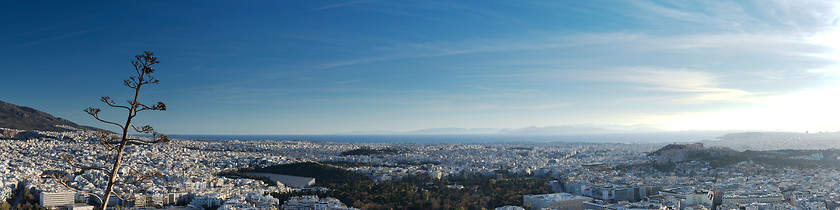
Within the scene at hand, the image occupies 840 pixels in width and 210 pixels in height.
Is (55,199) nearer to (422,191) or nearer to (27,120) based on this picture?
(422,191)

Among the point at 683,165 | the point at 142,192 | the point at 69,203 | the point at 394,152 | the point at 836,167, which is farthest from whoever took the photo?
the point at 394,152

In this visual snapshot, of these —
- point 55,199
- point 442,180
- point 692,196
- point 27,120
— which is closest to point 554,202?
point 692,196

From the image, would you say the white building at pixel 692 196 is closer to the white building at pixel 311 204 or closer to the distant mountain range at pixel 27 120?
the white building at pixel 311 204

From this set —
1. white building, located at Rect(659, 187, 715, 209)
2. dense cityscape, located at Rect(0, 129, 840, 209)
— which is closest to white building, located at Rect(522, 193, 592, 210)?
dense cityscape, located at Rect(0, 129, 840, 209)

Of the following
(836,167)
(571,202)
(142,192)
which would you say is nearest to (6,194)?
(142,192)

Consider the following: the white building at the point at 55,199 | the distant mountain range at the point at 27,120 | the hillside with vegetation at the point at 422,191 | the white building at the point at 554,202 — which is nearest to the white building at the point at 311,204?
the hillside with vegetation at the point at 422,191

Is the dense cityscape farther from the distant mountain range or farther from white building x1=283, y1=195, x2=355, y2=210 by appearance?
the distant mountain range

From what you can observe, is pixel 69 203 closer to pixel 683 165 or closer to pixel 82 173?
pixel 82 173
